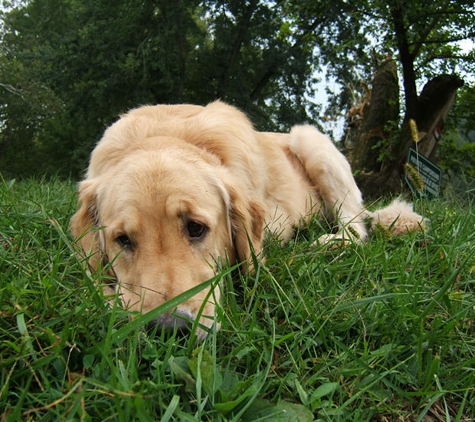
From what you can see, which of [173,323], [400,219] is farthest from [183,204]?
[400,219]

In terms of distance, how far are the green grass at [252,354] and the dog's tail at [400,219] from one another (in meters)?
0.86

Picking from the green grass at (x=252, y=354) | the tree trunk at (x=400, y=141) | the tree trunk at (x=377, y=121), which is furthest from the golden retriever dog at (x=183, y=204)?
the tree trunk at (x=377, y=121)

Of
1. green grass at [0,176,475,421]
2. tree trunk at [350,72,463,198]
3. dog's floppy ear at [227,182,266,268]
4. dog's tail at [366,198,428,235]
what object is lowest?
green grass at [0,176,475,421]

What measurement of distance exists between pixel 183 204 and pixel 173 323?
797 mm

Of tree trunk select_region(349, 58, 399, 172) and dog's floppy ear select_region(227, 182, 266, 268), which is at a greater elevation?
tree trunk select_region(349, 58, 399, 172)

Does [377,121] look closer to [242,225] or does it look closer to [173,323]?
[242,225]

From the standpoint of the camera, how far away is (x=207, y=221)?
2473 millimetres

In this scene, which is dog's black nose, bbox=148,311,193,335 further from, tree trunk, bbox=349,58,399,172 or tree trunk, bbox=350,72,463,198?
tree trunk, bbox=349,58,399,172

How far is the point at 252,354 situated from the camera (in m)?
1.72

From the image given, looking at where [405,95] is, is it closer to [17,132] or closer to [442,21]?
[442,21]

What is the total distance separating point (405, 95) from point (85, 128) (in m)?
17.1

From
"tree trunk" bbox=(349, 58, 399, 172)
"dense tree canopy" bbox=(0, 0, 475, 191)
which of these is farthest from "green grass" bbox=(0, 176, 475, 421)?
"dense tree canopy" bbox=(0, 0, 475, 191)

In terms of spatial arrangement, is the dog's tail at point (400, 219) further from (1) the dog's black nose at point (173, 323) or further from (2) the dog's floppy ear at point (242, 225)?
(1) the dog's black nose at point (173, 323)

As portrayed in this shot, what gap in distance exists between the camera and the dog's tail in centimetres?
321
